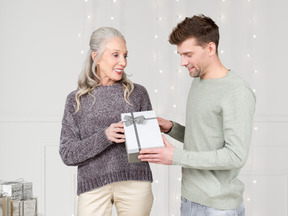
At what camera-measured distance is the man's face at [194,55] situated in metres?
1.45

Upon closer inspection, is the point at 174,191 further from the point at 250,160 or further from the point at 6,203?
the point at 6,203

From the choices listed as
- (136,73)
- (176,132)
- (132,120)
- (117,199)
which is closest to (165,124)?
(176,132)

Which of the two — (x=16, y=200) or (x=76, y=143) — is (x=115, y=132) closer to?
(x=76, y=143)

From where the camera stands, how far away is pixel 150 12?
9.43ft

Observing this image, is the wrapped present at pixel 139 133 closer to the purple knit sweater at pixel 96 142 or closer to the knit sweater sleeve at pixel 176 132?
the purple knit sweater at pixel 96 142

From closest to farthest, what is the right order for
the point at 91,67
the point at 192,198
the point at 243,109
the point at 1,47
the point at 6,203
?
1. the point at 243,109
2. the point at 192,198
3. the point at 91,67
4. the point at 6,203
5. the point at 1,47

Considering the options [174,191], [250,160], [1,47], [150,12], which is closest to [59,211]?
[174,191]

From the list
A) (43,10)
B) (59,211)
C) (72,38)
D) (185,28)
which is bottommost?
(59,211)

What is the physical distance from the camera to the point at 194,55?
1.46 m

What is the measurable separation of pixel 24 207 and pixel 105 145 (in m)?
0.68

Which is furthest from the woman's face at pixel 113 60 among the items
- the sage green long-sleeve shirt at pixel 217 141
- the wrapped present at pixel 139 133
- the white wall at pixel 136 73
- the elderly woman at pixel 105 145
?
the white wall at pixel 136 73

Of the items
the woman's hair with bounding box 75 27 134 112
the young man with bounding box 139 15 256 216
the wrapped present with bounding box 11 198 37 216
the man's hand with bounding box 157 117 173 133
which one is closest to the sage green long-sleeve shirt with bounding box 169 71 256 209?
the young man with bounding box 139 15 256 216

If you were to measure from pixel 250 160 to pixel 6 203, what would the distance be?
72.5 inches

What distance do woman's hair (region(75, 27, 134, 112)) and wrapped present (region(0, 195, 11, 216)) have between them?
65cm
